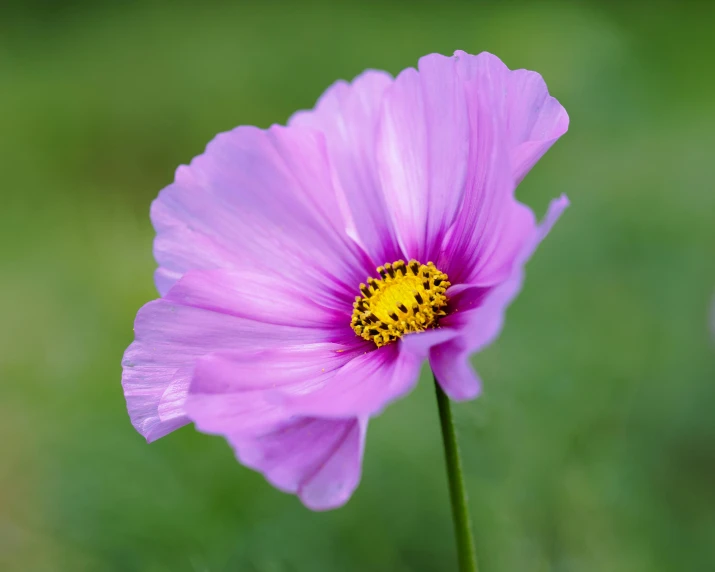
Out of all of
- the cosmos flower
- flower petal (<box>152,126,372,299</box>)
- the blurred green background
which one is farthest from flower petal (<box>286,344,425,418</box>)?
the blurred green background

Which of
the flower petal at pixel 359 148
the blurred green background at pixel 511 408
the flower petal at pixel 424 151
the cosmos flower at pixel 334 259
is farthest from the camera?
the blurred green background at pixel 511 408

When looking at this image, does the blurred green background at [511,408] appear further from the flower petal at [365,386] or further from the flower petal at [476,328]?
the flower petal at [476,328]

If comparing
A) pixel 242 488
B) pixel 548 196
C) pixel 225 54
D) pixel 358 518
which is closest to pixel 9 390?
pixel 242 488

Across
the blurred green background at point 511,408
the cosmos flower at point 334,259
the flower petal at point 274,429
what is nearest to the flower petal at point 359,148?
the cosmos flower at point 334,259

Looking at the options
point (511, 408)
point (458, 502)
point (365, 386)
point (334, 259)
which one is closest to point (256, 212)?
point (334, 259)

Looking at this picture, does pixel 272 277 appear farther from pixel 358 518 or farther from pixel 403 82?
pixel 358 518

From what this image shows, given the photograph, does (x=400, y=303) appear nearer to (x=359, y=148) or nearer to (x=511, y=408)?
(x=359, y=148)

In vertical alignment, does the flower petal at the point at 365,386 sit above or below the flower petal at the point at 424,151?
below
